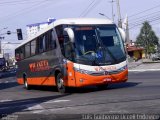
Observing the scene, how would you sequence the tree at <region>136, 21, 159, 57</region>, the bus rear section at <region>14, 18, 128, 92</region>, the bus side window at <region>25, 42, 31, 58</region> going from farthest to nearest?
the tree at <region>136, 21, 159, 57</region>, the bus side window at <region>25, 42, 31, 58</region>, the bus rear section at <region>14, 18, 128, 92</region>

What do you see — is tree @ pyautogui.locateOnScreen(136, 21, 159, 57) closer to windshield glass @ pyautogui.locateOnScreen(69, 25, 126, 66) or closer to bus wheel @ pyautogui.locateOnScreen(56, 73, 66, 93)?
bus wheel @ pyautogui.locateOnScreen(56, 73, 66, 93)

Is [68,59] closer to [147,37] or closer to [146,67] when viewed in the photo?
[146,67]

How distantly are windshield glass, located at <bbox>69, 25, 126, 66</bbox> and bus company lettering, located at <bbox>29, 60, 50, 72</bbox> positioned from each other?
383 centimetres

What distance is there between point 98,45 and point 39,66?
19.5 feet

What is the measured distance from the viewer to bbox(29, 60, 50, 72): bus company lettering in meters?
24.6

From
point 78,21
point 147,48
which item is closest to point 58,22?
point 78,21

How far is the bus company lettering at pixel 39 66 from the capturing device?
24641 mm

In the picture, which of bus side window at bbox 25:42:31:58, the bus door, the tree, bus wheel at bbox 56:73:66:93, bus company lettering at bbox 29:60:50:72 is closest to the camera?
the bus door

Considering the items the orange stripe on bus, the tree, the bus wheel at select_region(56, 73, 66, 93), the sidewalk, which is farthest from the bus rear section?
the tree

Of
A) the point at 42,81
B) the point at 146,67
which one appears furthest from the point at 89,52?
the point at 146,67

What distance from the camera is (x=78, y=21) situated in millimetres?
21594


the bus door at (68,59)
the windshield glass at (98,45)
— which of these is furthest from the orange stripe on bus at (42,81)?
the windshield glass at (98,45)

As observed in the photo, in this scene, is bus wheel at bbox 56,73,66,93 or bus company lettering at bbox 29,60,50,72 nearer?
bus wheel at bbox 56,73,66,93

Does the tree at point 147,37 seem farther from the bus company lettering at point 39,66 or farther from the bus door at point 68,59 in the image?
the bus door at point 68,59
